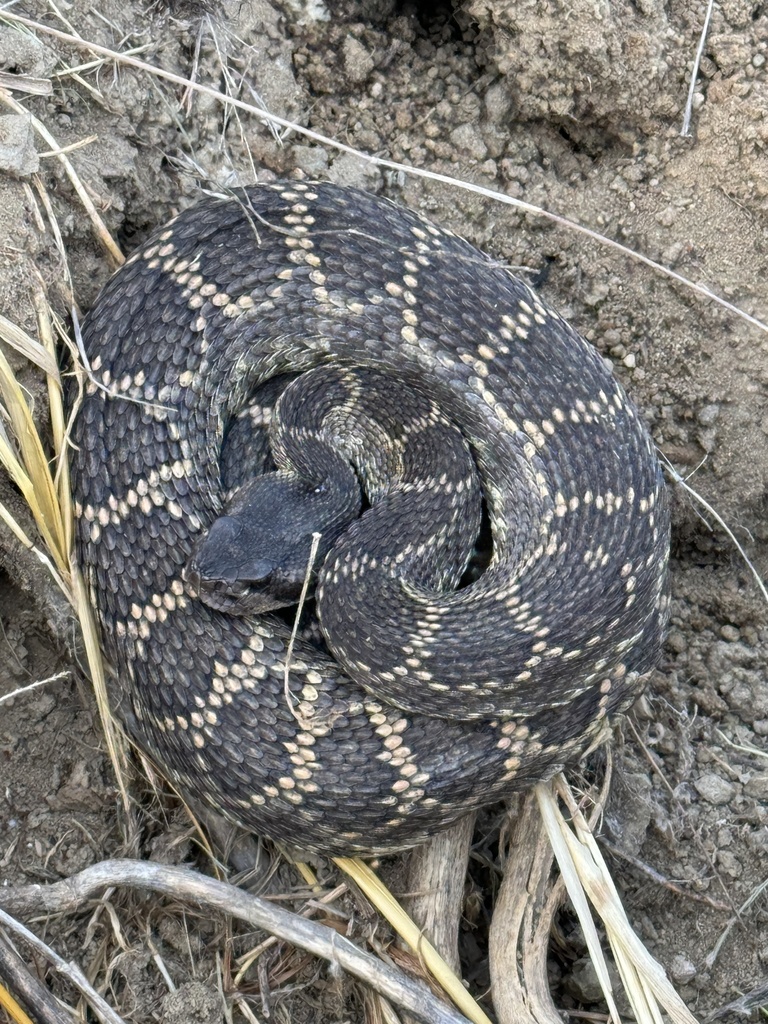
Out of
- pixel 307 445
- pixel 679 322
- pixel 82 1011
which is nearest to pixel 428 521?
pixel 307 445

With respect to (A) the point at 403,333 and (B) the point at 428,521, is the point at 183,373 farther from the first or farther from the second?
(B) the point at 428,521

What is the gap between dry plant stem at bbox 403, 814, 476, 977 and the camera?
316 cm

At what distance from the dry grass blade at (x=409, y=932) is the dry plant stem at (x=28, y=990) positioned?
93 cm

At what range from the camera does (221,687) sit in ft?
10.1

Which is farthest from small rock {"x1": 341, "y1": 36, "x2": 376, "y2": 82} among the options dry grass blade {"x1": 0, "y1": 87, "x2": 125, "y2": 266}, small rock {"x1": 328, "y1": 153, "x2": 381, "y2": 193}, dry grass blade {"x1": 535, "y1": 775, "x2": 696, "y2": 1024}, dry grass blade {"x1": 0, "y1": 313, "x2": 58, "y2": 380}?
dry grass blade {"x1": 535, "y1": 775, "x2": 696, "y2": 1024}

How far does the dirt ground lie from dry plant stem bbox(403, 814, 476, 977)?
30 cm

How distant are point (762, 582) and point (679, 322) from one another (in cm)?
109

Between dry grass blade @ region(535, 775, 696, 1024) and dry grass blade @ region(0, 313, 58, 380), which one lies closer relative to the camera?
dry grass blade @ region(535, 775, 696, 1024)

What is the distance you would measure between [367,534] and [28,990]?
1717 mm

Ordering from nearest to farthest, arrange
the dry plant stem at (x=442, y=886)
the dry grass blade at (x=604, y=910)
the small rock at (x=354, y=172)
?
the dry grass blade at (x=604, y=910), the dry plant stem at (x=442, y=886), the small rock at (x=354, y=172)

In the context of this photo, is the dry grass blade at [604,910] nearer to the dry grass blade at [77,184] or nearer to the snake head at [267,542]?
the snake head at [267,542]

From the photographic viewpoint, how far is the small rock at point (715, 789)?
3477 mm

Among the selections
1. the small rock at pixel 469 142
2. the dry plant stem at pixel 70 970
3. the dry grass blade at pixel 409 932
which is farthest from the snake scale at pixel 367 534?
the small rock at pixel 469 142

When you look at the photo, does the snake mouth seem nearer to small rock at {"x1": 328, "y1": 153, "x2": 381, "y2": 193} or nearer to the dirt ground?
the dirt ground
